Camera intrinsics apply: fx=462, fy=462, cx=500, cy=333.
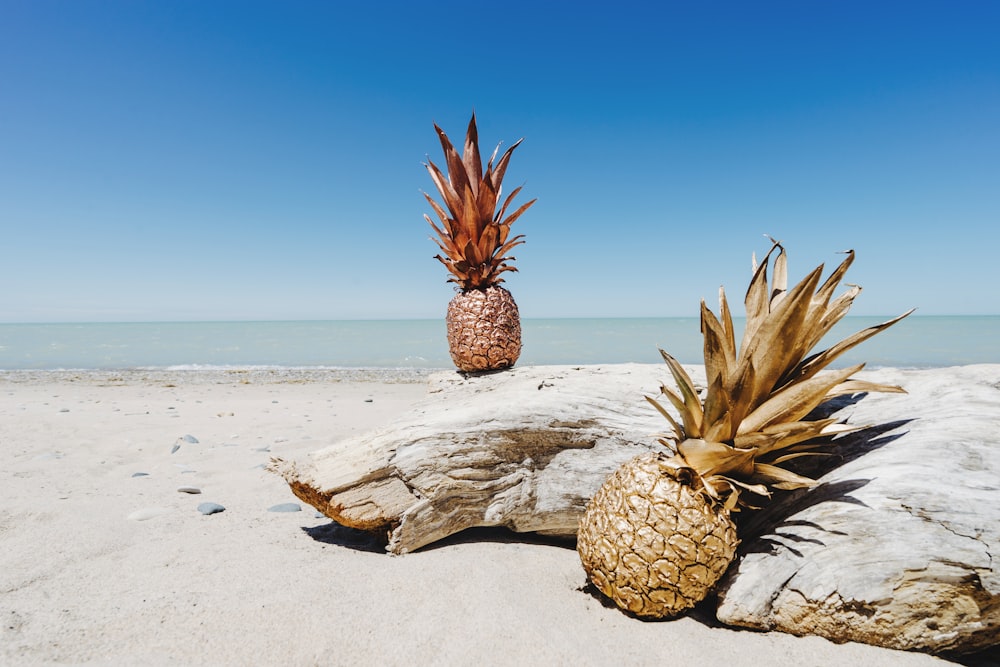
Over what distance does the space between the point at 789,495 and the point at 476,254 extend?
352 centimetres

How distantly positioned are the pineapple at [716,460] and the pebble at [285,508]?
2745 millimetres

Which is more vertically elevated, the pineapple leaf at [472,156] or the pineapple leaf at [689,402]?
the pineapple leaf at [472,156]

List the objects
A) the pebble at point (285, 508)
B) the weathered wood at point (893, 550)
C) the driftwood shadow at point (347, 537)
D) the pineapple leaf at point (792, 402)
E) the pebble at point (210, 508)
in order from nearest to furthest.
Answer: the weathered wood at point (893, 550), the pineapple leaf at point (792, 402), the driftwood shadow at point (347, 537), the pebble at point (210, 508), the pebble at point (285, 508)

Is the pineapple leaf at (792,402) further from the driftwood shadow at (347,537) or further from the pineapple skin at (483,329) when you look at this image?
the pineapple skin at (483,329)

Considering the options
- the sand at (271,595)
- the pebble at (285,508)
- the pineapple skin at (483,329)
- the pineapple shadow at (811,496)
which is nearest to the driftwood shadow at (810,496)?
the pineapple shadow at (811,496)

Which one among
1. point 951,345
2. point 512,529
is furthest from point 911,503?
point 951,345

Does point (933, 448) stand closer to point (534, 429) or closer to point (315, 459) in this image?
point (534, 429)

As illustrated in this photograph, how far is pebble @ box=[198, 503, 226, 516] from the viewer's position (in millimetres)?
3804

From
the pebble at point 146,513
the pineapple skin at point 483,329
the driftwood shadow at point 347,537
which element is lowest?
the driftwood shadow at point 347,537

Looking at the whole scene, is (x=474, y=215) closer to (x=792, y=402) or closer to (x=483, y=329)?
(x=483, y=329)

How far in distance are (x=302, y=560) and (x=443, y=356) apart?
21504 mm

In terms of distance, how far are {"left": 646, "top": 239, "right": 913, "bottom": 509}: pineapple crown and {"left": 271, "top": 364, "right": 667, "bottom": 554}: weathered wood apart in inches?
35.8

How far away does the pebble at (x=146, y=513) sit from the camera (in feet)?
11.8

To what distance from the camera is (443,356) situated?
24359 millimetres
